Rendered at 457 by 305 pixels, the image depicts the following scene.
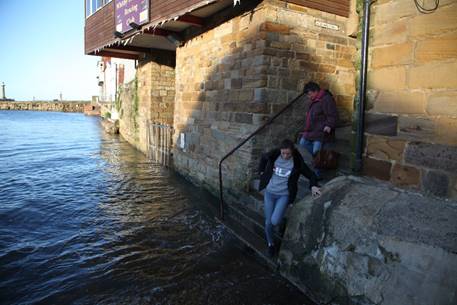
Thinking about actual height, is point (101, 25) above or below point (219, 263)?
above

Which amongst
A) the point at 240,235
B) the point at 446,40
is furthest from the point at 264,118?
the point at 446,40

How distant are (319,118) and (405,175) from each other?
2.05 metres

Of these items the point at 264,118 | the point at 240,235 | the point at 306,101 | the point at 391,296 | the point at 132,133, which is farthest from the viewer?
the point at 132,133

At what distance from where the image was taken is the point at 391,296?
126 inches

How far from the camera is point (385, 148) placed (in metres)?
4.28

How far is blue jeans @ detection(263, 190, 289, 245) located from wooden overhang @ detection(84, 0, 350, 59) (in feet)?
13.6

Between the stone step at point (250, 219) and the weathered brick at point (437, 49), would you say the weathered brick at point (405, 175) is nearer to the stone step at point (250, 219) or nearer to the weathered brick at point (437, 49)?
the weathered brick at point (437, 49)

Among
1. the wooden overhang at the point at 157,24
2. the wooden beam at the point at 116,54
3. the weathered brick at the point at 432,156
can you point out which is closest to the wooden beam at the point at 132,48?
the wooden overhang at the point at 157,24

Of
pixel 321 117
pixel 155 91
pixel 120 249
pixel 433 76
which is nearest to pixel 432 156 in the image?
pixel 433 76

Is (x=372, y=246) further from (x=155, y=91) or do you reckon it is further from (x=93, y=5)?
(x=93, y=5)

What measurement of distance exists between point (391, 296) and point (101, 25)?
44.5 feet

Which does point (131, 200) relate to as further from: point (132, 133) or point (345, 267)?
point (132, 133)

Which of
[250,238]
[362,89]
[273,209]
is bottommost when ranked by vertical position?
[250,238]

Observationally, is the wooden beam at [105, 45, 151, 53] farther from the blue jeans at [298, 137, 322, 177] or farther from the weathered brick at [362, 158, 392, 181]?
the weathered brick at [362, 158, 392, 181]
